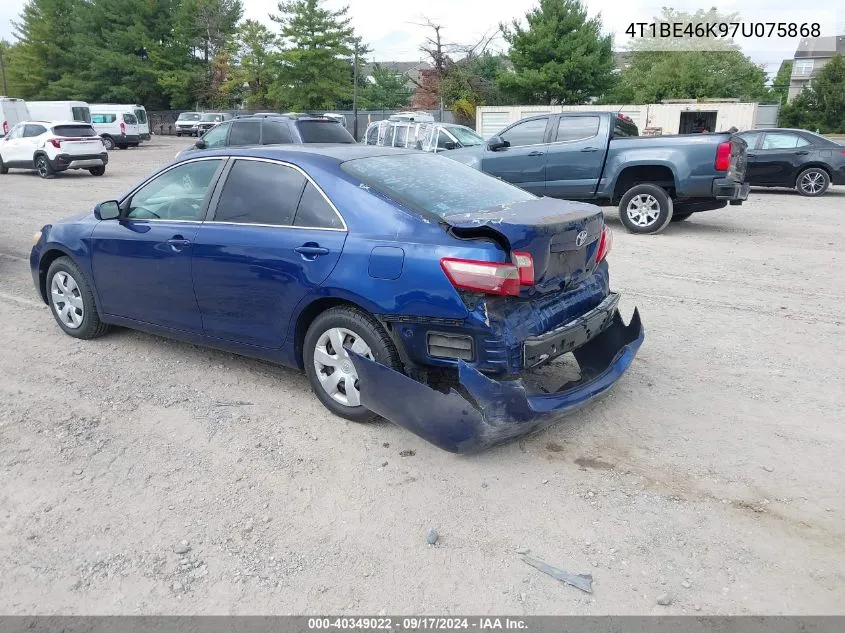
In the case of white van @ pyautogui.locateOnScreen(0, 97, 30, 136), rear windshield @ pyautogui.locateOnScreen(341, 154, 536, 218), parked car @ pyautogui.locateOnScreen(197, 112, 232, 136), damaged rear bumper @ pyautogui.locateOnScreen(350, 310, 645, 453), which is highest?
parked car @ pyautogui.locateOnScreen(197, 112, 232, 136)

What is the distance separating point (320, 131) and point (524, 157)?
3927 millimetres

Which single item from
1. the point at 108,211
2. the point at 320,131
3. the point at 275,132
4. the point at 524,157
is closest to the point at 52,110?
the point at 275,132

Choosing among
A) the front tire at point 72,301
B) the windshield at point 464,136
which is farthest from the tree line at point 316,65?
the front tire at point 72,301

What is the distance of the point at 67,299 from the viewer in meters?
5.66

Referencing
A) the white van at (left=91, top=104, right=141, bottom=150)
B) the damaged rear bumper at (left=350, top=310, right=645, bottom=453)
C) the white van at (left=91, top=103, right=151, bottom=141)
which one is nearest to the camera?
the damaged rear bumper at (left=350, top=310, right=645, bottom=453)

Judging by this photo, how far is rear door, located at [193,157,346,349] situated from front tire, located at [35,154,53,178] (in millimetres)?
18635

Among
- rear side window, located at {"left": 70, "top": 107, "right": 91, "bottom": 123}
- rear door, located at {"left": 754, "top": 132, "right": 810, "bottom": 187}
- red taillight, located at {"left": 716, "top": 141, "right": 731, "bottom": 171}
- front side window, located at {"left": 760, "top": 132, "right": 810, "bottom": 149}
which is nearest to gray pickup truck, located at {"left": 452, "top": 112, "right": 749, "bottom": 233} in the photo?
red taillight, located at {"left": 716, "top": 141, "right": 731, "bottom": 171}

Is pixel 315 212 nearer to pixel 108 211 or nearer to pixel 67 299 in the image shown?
pixel 108 211

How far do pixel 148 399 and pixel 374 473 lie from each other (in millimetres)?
1840

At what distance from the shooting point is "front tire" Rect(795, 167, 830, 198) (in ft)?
49.6

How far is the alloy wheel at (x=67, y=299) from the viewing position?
5.58 meters

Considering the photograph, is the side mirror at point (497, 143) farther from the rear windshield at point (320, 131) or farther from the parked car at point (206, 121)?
the parked car at point (206, 121)

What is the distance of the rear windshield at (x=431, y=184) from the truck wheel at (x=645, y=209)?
6.17m

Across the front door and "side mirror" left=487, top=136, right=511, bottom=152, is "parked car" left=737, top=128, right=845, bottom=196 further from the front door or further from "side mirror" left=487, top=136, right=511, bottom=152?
the front door
